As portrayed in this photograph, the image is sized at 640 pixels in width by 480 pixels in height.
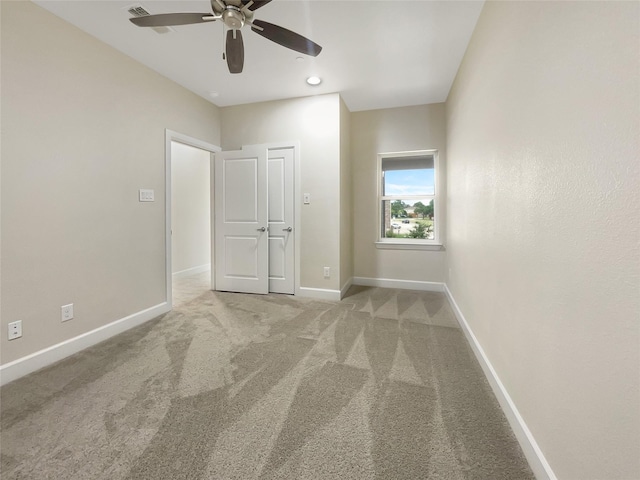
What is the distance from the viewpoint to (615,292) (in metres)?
0.77

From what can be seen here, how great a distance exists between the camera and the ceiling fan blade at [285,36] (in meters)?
1.75

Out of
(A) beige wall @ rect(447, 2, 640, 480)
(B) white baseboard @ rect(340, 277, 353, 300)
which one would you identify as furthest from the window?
(A) beige wall @ rect(447, 2, 640, 480)

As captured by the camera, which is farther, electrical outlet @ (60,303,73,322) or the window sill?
the window sill

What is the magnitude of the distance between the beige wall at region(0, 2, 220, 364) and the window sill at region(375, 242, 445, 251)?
295 cm

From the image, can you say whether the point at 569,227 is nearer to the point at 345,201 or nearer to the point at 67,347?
the point at 345,201

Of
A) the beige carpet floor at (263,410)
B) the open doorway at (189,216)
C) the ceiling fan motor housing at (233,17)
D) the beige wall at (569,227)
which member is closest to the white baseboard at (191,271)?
the open doorway at (189,216)

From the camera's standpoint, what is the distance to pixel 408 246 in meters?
4.14

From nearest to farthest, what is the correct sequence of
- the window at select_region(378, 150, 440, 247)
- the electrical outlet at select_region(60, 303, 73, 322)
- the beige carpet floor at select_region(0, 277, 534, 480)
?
the beige carpet floor at select_region(0, 277, 534, 480), the electrical outlet at select_region(60, 303, 73, 322), the window at select_region(378, 150, 440, 247)

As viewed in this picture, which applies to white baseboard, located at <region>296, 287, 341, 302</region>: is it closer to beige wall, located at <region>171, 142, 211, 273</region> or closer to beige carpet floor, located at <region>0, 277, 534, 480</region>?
beige carpet floor, located at <region>0, 277, 534, 480</region>

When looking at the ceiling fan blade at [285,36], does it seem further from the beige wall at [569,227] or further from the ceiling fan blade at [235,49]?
the beige wall at [569,227]

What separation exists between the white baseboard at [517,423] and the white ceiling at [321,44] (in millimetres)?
2556

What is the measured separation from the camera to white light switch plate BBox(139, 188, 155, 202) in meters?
2.85

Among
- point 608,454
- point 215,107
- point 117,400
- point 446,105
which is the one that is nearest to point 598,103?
point 608,454

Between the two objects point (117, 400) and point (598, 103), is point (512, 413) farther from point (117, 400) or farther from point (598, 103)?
point (117, 400)
